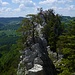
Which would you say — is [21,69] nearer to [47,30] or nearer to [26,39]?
[26,39]

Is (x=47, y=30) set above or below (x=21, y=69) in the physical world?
above

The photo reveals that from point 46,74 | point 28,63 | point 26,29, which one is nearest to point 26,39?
point 26,29

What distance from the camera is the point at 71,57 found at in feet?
102

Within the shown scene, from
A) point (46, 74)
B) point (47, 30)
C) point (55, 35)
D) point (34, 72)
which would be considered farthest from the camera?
point (47, 30)

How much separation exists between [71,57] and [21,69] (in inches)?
632

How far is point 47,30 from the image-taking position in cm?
6688

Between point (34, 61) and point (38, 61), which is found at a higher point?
point (38, 61)

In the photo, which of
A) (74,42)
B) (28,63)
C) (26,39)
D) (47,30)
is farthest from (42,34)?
(74,42)

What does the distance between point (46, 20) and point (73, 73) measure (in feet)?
162

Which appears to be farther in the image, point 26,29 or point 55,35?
point 55,35

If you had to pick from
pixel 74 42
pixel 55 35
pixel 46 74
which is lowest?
pixel 46 74

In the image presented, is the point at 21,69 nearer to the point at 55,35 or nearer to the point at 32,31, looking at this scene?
the point at 32,31

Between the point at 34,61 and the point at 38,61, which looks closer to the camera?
the point at 38,61

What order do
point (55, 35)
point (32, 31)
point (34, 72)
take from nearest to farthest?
point (34, 72), point (32, 31), point (55, 35)
